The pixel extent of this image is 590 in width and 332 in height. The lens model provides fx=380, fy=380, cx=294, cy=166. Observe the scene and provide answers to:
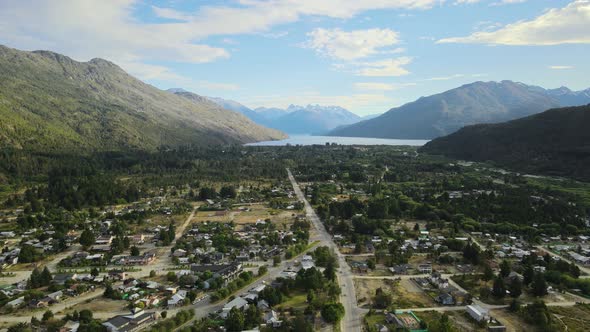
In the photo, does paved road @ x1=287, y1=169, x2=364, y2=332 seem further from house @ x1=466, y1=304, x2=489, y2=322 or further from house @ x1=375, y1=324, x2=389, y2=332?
house @ x1=466, y1=304, x2=489, y2=322

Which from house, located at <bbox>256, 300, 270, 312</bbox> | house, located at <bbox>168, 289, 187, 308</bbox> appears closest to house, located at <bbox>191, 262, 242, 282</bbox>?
house, located at <bbox>168, 289, 187, 308</bbox>

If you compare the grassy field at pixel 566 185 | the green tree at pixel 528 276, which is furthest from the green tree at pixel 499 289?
the grassy field at pixel 566 185

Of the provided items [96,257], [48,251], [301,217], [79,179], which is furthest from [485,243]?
[79,179]

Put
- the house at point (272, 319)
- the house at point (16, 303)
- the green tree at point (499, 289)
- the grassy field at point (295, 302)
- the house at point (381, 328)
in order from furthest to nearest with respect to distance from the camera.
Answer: the green tree at point (499, 289)
the grassy field at point (295, 302)
the house at point (16, 303)
the house at point (272, 319)
the house at point (381, 328)

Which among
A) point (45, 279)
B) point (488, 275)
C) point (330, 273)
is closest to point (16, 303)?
point (45, 279)

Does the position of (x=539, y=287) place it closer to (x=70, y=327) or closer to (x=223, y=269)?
(x=223, y=269)

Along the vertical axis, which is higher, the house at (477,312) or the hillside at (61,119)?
the hillside at (61,119)

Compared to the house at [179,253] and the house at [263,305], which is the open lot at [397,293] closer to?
the house at [263,305]

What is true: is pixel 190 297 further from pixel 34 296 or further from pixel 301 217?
pixel 301 217
